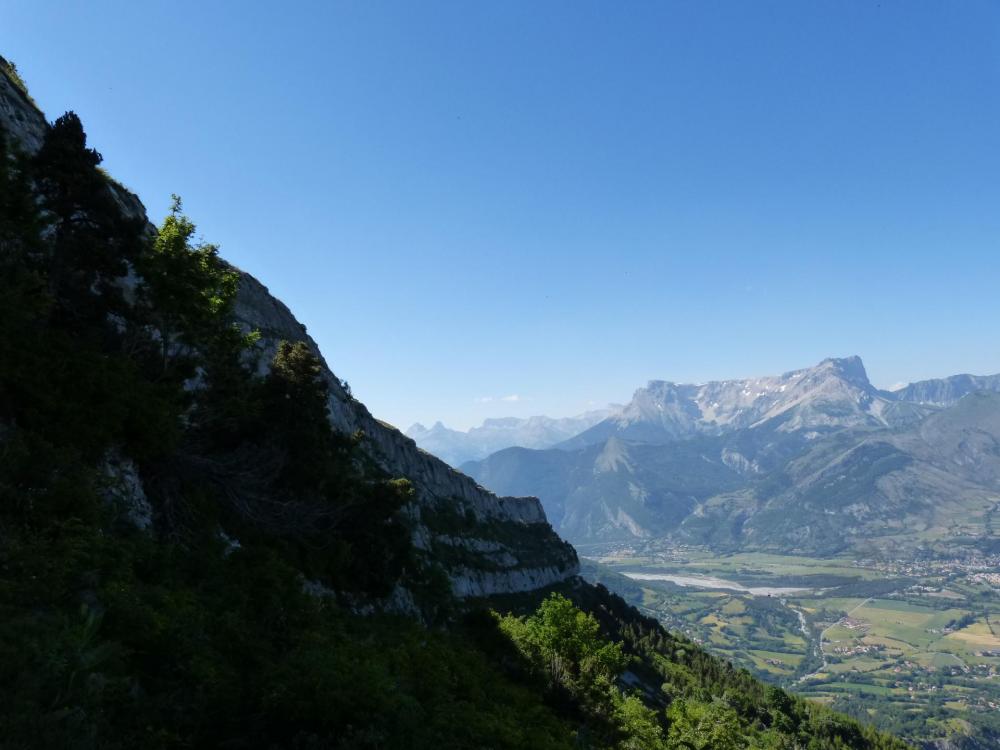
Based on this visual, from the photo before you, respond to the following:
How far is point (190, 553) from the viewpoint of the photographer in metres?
22.0

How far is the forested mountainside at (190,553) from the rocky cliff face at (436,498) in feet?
28.7

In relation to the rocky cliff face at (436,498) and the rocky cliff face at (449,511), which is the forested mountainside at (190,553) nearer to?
the rocky cliff face at (436,498)

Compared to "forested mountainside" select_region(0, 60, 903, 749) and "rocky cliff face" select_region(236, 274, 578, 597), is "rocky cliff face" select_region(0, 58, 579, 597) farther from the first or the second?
"forested mountainside" select_region(0, 60, 903, 749)

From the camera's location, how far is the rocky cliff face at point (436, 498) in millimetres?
55656

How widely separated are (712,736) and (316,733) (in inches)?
1817

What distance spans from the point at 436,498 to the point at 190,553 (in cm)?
8740

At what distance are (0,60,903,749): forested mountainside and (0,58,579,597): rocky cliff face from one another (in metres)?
8.76

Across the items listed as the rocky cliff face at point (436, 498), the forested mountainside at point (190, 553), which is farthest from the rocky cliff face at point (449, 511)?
the forested mountainside at point (190, 553)

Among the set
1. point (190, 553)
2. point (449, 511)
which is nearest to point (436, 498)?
point (449, 511)

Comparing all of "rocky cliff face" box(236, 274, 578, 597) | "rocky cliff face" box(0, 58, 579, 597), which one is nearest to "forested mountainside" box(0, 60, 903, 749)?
"rocky cliff face" box(0, 58, 579, 597)

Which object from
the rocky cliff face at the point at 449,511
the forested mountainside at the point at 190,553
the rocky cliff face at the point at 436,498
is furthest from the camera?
the rocky cliff face at the point at 449,511

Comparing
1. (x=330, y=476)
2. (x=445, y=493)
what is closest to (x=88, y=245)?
(x=330, y=476)

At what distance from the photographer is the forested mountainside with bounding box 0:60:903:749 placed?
13000 millimetres

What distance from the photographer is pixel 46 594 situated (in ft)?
44.2
